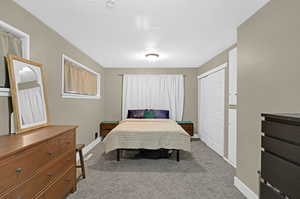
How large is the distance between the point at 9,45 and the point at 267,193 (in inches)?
113

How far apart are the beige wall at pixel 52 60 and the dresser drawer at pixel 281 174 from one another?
2.50 metres

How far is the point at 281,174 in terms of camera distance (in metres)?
1.09

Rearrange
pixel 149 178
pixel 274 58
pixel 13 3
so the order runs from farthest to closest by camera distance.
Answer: pixel 149 178, pixel 13 3, pixel 274 58

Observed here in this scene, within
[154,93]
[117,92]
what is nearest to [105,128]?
[117,92]

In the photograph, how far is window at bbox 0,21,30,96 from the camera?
1758 mm

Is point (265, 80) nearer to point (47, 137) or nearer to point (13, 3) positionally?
point (47, 137)

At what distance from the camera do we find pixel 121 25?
2449 mm

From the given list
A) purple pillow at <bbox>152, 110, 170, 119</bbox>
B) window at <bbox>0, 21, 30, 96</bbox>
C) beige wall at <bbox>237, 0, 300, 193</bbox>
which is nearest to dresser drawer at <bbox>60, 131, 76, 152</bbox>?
window at <bbox>0, 21, 30, 96</bbox>

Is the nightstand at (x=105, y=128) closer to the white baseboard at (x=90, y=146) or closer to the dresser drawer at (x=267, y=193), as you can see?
the white baseboard at (x=90, y=146)

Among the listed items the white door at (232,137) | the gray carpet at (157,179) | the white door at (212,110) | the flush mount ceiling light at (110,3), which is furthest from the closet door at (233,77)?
the flush mount ceiling light at (110,3)

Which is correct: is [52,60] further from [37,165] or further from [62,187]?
[62,187]

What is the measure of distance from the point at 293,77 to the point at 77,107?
357cm

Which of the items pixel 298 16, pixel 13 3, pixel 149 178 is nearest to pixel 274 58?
pixel 298 16

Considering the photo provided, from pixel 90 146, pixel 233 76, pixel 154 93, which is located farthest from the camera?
pixel 154 93
